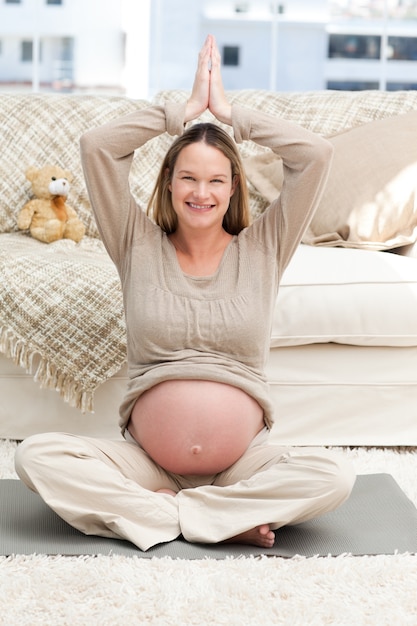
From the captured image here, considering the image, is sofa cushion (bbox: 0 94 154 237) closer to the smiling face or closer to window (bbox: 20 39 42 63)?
the smiling face

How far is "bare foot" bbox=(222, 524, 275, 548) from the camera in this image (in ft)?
5.72

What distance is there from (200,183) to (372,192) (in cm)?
99

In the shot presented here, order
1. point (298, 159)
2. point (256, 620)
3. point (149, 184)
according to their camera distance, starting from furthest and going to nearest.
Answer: point (149, 184) < point (298, 159) < point (256, 620)

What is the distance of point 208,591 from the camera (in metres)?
1.57

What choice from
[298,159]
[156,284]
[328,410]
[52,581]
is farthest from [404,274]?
[52,581]

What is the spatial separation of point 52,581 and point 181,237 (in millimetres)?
760

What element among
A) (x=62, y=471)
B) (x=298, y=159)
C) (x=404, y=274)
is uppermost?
(x=298, y=159)

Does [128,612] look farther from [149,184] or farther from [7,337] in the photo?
[149,184]

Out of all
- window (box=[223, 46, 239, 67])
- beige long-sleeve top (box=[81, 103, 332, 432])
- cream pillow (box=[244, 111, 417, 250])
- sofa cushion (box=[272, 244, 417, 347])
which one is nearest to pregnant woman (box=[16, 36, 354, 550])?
beige long-sleeve top (box=[81, 103, 332, 432])

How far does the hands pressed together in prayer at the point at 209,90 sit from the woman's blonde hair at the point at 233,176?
0.13 ft

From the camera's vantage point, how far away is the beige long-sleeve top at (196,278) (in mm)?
1868

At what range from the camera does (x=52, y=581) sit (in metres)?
1.60

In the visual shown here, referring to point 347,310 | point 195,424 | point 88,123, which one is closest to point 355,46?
point 88,123

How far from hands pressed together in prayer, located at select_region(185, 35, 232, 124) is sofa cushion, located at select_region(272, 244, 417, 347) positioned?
0.62m
